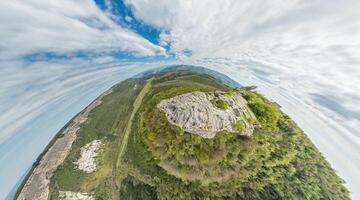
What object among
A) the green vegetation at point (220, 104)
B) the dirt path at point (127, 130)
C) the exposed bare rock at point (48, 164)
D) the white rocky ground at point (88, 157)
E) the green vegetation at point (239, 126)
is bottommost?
the exposed bare rock at point (48, 164)

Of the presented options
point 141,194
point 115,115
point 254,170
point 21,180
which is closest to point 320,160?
→ point 254,170

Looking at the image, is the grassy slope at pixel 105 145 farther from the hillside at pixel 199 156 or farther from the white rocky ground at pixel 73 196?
the white rocky ground at pixel 73 196

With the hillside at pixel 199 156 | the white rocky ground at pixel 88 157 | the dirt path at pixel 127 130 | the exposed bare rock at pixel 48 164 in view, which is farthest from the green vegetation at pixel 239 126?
the exposed bare rock at pixel 48 164

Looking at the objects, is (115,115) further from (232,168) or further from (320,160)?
(320,160)

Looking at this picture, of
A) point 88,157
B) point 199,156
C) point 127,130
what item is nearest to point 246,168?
point 199,156

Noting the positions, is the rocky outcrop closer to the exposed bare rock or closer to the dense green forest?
the dense green forest

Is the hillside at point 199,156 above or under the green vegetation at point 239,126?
under

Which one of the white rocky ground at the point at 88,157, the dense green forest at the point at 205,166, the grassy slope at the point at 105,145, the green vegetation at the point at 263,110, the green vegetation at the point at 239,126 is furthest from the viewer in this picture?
the green vegetation at the point at 263,110
